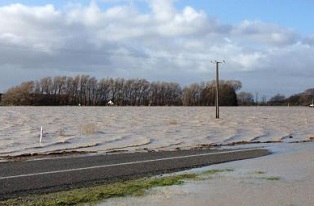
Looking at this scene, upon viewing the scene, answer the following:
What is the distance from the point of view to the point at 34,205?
311 inches

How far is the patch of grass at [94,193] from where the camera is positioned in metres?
8.20

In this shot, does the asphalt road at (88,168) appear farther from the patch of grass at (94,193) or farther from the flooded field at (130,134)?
the flooded field at (130,134)

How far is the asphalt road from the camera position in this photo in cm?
1041


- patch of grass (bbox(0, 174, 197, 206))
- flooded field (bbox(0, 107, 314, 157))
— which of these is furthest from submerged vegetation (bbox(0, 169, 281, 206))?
flooded field (bbox(0, 107, 314, 157))

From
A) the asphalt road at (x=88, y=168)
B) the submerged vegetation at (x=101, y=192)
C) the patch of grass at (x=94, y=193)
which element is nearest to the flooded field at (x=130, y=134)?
the asphalt road at (x=88, y=168)

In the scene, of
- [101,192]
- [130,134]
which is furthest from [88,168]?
[130,134]

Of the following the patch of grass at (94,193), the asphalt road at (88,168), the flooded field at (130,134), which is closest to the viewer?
the patch of grass at (94,193)

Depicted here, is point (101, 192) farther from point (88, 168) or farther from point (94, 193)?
point (88, 168)

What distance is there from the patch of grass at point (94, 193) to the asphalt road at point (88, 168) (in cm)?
59

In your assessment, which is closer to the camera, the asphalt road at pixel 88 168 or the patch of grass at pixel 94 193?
the patch of grass at pixel 94 193

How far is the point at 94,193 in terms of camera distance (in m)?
9.05

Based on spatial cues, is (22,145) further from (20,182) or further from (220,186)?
(220,186)

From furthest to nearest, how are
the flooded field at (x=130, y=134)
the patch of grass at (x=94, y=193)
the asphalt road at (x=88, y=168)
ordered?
the flooded field at (x=130, y=134) → the asphalt road at (x=88, y=168) → the patch of grass at (x=94, y=193)

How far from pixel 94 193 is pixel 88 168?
4423mm
